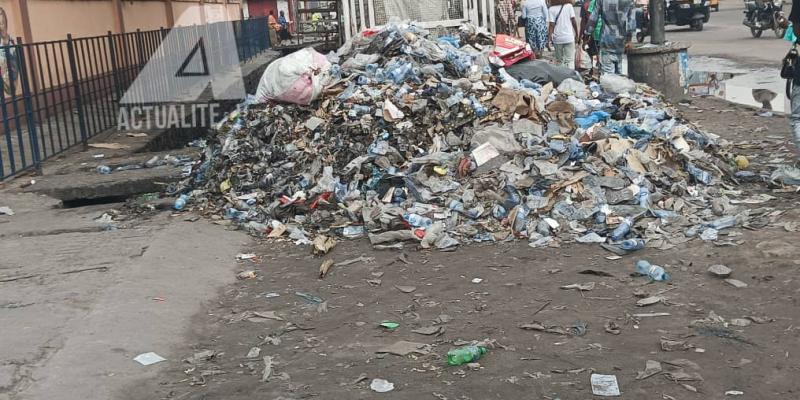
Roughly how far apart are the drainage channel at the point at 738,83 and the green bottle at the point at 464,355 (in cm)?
755

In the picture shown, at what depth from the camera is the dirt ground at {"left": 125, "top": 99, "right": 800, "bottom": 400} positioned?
3.40m

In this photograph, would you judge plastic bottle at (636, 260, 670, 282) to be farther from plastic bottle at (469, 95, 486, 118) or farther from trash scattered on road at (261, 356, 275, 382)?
plastic bottle at (469, 95, 486, 118)

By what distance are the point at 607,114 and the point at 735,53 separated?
11.4 meters

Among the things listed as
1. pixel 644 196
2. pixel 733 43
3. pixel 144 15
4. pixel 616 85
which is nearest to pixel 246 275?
pixel 644 196

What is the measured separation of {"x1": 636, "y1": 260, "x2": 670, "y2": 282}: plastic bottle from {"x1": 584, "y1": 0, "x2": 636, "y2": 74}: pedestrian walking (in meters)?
6.76

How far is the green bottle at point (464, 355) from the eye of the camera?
3615 millimetres

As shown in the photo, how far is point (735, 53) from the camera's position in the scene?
16906 millimetres

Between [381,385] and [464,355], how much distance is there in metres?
0.46

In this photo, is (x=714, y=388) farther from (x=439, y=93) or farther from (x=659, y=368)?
(x=439, y=93)

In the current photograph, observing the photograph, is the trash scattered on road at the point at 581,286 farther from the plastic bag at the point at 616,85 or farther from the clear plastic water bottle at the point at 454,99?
the plastic bag at the point at 616,85

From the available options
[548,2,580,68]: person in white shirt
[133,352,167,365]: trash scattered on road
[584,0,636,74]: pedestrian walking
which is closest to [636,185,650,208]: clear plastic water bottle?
[133,352,167,365]: trash scattered on road

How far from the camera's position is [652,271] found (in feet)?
15.0

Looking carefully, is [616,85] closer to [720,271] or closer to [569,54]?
[569,54]

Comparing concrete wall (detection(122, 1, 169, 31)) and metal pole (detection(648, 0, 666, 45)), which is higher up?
concrete wall (detection(122, 1, 169, 31))
